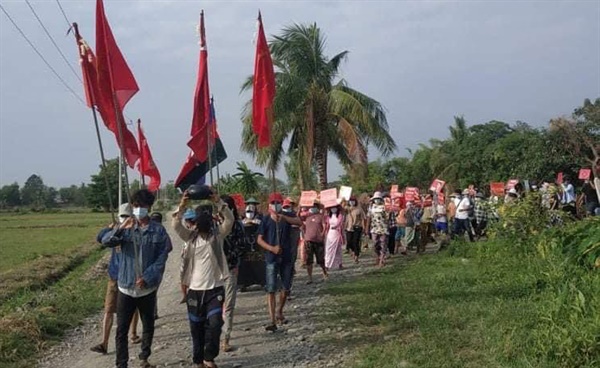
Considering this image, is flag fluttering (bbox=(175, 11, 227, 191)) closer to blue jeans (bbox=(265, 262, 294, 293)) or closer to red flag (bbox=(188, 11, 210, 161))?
red flag (bbox=(188, 11, 210, 161))

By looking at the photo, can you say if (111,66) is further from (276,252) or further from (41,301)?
(41,301)

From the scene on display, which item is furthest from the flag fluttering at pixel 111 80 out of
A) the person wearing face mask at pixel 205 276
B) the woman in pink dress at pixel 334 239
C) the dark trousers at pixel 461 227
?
the dark trousers at pixel 461 227

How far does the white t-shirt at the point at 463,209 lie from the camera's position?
17.3m

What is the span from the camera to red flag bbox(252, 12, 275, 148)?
30.3 ft

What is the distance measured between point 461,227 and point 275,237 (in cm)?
1014

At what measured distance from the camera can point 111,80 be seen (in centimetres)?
715

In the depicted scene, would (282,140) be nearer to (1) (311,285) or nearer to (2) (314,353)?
(1) (311,285)

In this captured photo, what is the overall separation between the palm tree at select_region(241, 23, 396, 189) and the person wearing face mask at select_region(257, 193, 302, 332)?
14543mm

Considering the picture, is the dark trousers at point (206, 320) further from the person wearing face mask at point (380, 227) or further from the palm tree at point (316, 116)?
the palm tree at point (316, 116)

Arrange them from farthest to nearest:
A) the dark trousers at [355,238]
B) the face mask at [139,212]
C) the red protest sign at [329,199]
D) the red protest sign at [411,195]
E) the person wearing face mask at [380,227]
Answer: the red protest sign at [411,195]
the dark trousers at [355,238]
the red protest sign at [329,199]
the person wearing face mask at [380,227]
the face mask at [139,212]

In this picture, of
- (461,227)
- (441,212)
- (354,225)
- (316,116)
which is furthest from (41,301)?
(316,116)

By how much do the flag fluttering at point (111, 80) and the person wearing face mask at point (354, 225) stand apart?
30.1ft

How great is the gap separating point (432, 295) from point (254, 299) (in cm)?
320

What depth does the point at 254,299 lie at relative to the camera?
1128 cm
